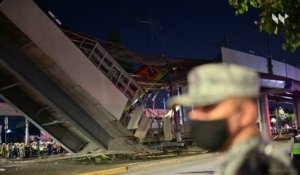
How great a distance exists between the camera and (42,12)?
18734mm

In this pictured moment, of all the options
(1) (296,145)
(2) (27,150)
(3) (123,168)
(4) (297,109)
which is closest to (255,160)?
(1) (296,145)

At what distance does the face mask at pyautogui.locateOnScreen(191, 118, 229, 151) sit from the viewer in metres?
1.75

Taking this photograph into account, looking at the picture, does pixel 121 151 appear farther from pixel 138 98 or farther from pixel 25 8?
pixel 25 8

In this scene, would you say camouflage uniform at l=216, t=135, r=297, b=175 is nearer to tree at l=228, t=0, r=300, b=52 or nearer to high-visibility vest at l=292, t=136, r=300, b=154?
tree at l=228, t=0, r=300, b=52

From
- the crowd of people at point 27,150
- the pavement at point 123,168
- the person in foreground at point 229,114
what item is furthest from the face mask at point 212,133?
the crowd of people at point 27,150

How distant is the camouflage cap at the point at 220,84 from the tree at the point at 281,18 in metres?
6.50

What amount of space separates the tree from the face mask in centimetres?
660

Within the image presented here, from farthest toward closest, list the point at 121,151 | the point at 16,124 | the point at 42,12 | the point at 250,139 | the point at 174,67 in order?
the point at 16,124
the point at 174,67
the point at 121,151
the point at 42,12
the point at 250,139

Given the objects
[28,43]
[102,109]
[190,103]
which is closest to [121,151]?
[102,109]

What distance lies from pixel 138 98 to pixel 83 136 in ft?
11.0

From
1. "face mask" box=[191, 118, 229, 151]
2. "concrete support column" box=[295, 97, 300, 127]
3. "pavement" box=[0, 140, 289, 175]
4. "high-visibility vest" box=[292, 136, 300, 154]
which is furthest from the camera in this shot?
"concrete support column" box=[295, 97, 300, 127]

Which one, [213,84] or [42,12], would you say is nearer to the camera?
[213,84]

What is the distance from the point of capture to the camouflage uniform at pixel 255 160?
1643 millimetres

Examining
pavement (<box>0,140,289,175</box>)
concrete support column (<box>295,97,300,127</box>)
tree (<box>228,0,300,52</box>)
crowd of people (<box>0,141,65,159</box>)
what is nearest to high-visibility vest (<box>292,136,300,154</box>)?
tree (<box>228,0,300,52</box>)
